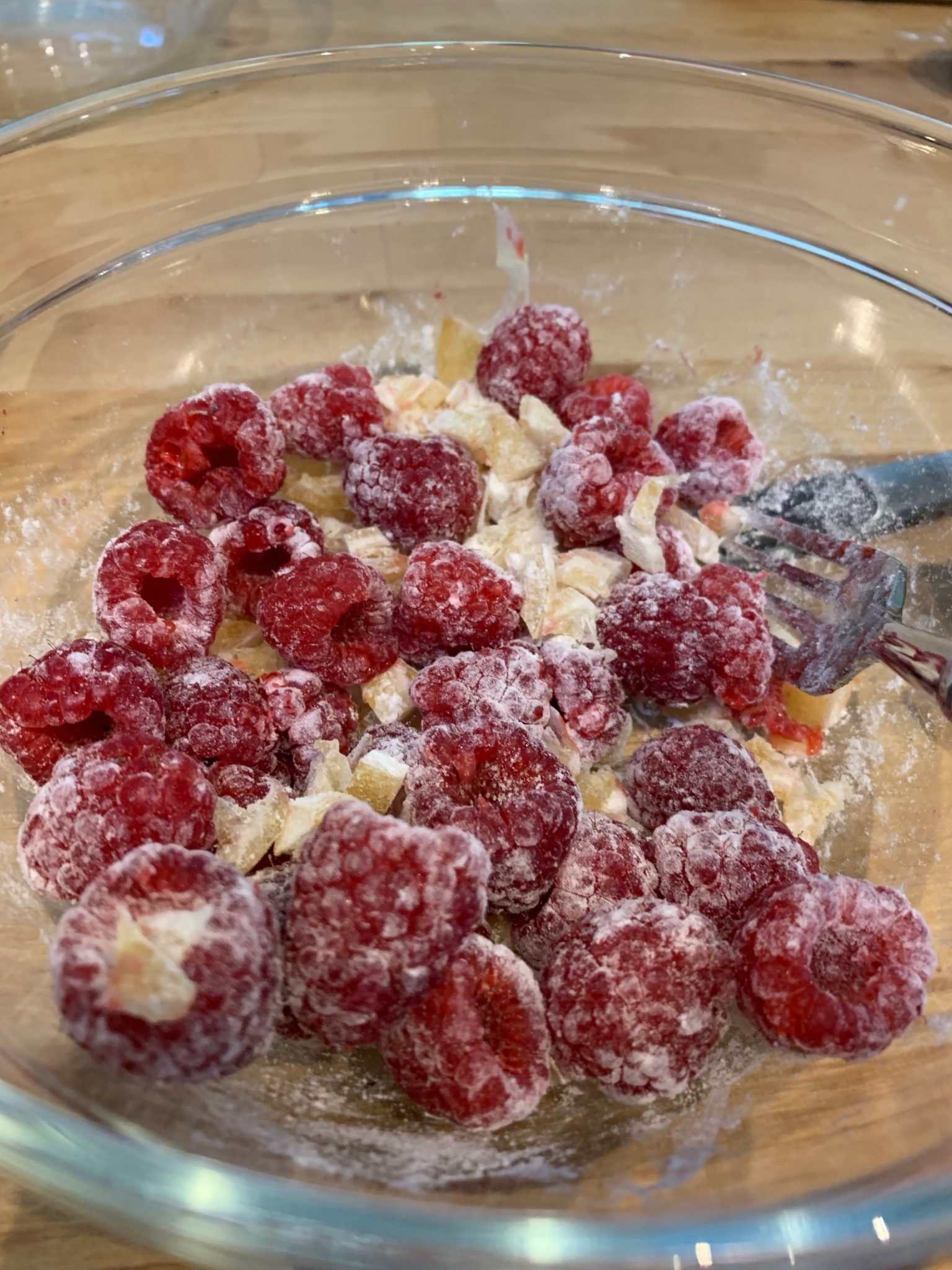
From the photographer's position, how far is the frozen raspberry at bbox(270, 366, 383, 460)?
1293 mm

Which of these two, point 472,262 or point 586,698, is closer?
point 586,698

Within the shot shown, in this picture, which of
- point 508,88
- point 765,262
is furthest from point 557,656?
point 508,88

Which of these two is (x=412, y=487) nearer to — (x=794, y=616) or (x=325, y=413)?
(x=325, y=413)

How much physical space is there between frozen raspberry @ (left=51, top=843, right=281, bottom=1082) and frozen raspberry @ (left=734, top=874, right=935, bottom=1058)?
0.42 meters

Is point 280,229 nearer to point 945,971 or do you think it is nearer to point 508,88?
point 508,88

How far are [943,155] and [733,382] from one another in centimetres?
49

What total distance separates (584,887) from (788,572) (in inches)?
23.6

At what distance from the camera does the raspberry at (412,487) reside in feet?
3.95

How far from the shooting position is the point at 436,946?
2.40 ft

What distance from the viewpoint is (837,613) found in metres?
1.20

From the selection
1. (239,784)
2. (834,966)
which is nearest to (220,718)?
(239,784)

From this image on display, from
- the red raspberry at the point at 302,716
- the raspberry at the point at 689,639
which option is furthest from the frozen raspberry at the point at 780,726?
the red raspberry at the point at 302,716

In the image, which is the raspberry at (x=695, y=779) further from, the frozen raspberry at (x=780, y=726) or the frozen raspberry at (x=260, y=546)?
the frozen raspberry at (x=260, y=546)

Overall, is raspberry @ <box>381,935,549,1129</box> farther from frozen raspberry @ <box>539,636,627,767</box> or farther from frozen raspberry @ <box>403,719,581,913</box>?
frozen raspberry @ <box>539,636,627,767</box>
